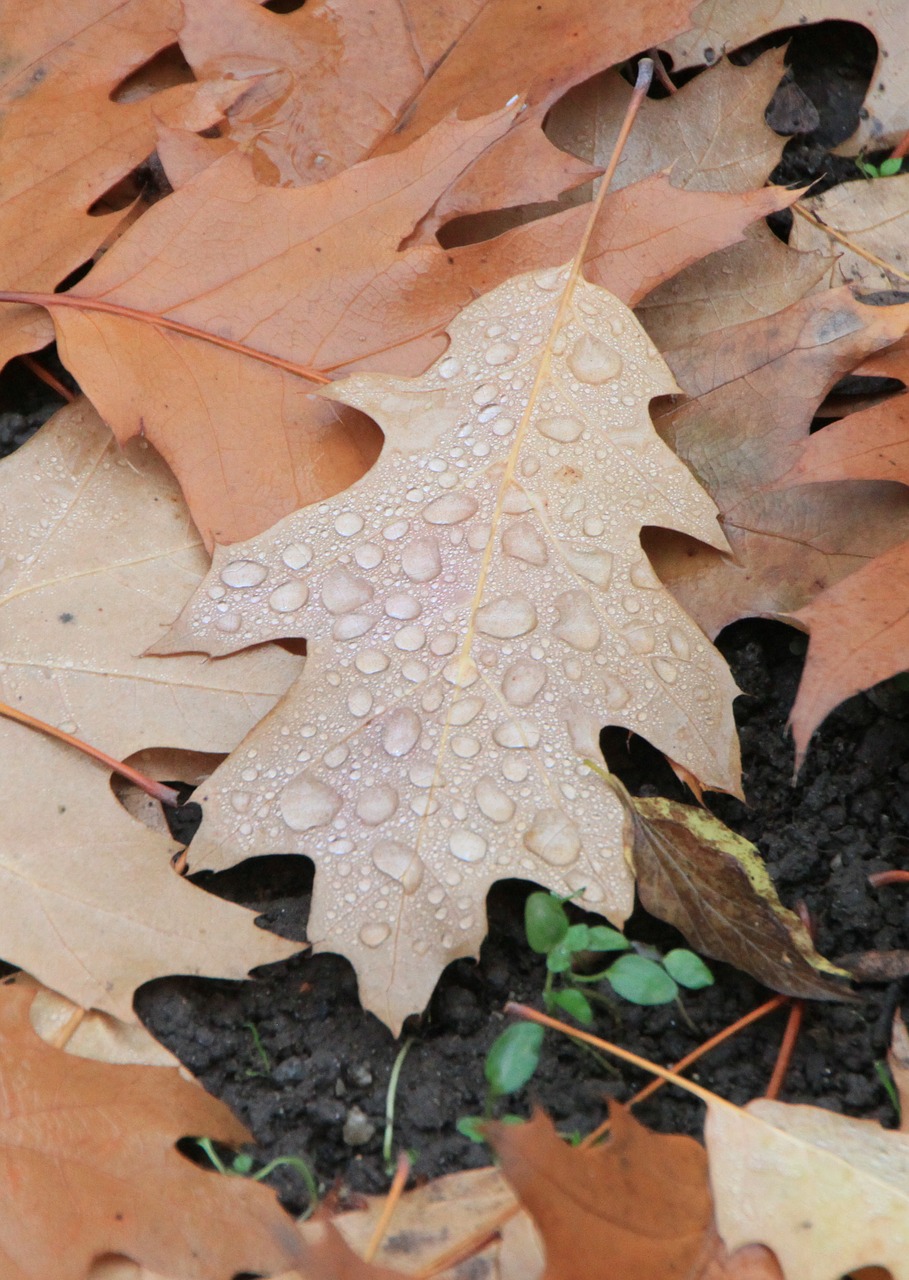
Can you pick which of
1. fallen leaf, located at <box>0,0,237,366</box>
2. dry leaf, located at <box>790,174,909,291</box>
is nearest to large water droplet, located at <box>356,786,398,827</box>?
fallen leaf, located at <box>0,0,237,366</box>

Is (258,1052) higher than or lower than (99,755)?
lower

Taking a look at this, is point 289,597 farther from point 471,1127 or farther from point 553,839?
point 471,1127

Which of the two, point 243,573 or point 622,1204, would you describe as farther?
point 243,573

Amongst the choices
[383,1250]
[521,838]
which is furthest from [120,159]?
[383,1250]

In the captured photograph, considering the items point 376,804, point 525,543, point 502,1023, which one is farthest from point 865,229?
point 502,1023

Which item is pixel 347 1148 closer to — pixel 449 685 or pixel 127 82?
pixel 449 685

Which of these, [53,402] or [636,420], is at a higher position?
[53,402]
